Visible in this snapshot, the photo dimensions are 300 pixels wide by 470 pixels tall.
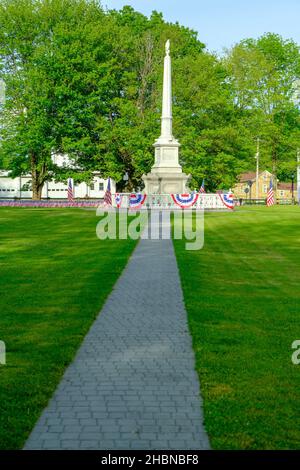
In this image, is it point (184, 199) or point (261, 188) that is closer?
point (184, 199)

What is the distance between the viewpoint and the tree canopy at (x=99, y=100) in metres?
52.7

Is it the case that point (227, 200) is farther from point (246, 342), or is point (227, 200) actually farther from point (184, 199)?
point (246, 342)

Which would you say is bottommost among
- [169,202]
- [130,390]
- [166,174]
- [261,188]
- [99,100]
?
[130,390]

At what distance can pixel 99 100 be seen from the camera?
53844mm

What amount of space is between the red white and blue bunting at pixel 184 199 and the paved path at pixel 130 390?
110ft

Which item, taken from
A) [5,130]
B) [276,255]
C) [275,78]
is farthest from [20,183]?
[276,255]

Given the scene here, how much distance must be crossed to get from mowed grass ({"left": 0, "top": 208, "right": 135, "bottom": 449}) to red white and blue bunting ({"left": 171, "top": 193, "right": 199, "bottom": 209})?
70.6ft

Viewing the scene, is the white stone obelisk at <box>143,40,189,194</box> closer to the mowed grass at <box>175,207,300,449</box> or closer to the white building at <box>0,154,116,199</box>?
the mowed grass at <box>175,207,300,449</box>

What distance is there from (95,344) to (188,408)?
2693mm

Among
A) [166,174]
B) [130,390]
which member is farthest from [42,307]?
[166,174]

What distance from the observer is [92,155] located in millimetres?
54719

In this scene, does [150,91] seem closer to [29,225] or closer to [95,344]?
[29,225]

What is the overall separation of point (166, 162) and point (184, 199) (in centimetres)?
560

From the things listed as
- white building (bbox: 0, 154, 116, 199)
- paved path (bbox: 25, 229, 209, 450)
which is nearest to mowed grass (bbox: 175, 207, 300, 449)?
paved path (bbox: 25, 229, 209, 450)
